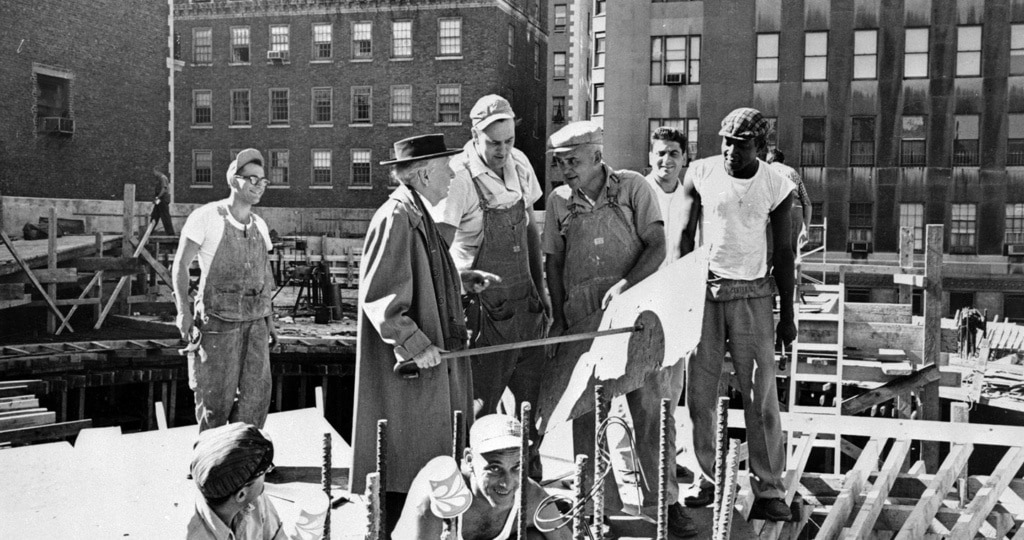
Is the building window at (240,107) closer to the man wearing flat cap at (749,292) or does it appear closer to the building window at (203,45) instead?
the building window at (203,45)

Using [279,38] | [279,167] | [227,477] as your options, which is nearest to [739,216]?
[227,477]

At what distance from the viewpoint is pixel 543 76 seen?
160ft

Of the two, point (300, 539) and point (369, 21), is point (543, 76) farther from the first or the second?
point (300, 539)

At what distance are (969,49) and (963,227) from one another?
5813mm

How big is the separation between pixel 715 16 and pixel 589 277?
28.4m

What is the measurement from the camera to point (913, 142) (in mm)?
31656

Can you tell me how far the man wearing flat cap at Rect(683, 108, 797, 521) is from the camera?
5266mm

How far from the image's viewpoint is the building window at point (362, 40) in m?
44.4

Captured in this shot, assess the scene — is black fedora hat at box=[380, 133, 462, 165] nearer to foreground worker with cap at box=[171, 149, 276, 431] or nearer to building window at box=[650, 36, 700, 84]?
foreground worker with cap at box=[171, 149, 276, 431]

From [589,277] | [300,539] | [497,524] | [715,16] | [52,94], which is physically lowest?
[497,524]

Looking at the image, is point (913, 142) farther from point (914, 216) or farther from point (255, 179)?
point (255, 179)

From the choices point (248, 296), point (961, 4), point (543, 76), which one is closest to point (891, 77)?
point (961, 4)

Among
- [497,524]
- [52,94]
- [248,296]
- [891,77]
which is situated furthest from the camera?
[891,77]

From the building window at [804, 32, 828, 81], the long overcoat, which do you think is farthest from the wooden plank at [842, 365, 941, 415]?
the building window at [804, 32, 828, 81]
